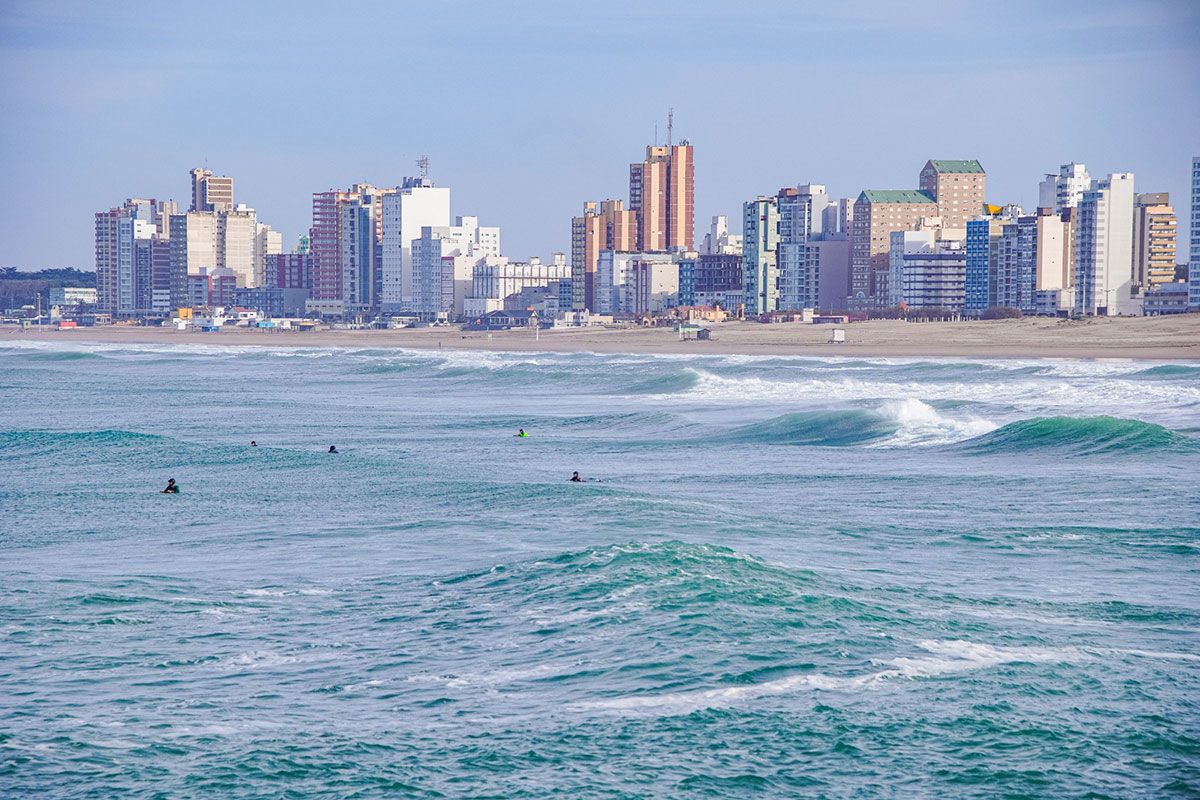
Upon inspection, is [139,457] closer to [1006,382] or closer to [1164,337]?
[1006,382]

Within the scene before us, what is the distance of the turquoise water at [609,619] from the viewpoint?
13.4 meters

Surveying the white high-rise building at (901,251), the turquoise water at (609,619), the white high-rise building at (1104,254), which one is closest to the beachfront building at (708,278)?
the white high-rise building at (901,251)

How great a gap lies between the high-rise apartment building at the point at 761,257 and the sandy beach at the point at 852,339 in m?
26.3

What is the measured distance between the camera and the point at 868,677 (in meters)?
15.5

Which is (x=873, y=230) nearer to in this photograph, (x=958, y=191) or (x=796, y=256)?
(x=796, y=256)

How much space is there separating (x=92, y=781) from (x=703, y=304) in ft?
573

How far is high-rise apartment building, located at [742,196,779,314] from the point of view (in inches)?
6939

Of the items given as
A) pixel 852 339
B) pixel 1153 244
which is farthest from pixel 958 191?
pixel 852 339

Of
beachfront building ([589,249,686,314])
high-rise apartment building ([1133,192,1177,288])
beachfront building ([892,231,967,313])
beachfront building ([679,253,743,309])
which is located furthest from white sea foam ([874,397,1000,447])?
beachfront building ([589,249,686,314])

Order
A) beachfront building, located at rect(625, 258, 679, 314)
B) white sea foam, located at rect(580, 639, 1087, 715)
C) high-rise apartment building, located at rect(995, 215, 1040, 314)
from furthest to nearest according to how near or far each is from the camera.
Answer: beachfront building, located at rect(625, 258, 679, 314), high-rise apartment building, located at rect(995, 215, 1040, 314), white sea foam, located at rect(580, 639, 1087, 715)

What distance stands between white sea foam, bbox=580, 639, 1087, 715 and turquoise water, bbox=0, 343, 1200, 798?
48 mm

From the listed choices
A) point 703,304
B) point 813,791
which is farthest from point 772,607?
point 703,304

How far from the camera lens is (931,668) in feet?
51.9

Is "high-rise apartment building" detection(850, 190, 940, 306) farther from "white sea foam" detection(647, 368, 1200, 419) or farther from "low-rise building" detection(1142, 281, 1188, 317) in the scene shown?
"white sea foam" detection(647, 368, 1200, 419)
